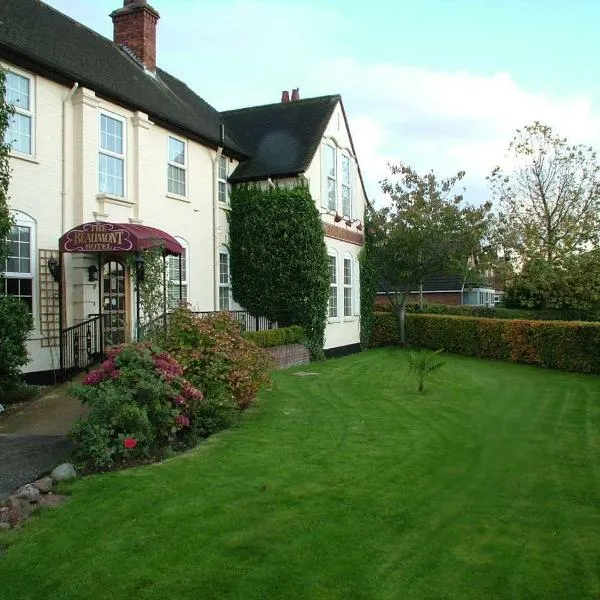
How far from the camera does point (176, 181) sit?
17.5 metres

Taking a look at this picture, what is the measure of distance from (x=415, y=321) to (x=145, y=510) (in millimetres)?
20983

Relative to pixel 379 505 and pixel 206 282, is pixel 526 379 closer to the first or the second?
pixel 206 282

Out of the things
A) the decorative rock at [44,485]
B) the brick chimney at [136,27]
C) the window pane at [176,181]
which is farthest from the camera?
the brick chimney at [136,27]

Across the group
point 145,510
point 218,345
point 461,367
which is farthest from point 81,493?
point 461,367

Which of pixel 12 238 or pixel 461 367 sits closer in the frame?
pixel 12 238

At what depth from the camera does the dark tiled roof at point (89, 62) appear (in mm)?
12733

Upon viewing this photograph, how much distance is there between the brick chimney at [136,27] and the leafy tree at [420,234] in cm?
1163

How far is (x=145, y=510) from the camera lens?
18.5 ft

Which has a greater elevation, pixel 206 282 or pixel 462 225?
pixel 462 225

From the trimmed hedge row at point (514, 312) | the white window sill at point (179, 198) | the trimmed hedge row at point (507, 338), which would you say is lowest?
the trimmed hedge row at point (507, 338)

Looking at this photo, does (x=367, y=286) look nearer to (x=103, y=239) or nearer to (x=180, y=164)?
(x=180, y=164)

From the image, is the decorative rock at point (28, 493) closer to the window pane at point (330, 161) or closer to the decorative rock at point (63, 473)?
the decorative rock at point (63, 473)

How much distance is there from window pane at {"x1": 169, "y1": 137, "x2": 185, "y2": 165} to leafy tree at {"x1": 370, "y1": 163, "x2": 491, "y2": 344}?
10.4 meters

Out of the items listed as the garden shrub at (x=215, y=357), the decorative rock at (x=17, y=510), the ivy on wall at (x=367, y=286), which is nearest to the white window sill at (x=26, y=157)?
the garden shrub at (x=215, y=357)
